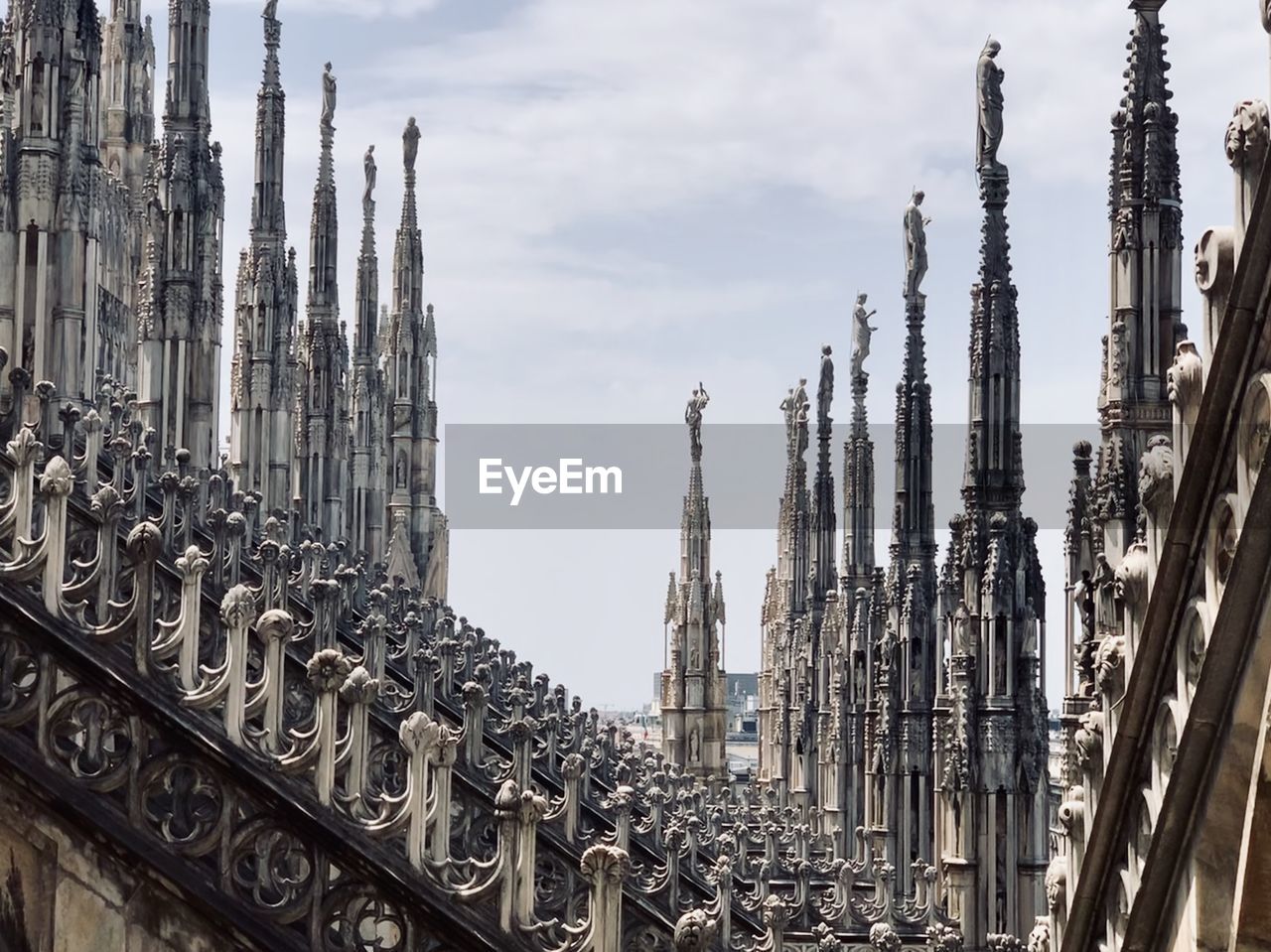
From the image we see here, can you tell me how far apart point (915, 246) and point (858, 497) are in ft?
24.6

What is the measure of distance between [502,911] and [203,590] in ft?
15.0

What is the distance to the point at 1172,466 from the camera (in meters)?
5.79

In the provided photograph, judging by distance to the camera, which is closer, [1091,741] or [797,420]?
[1091,741]

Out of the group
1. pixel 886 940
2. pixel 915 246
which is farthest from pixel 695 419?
pixel 886 940

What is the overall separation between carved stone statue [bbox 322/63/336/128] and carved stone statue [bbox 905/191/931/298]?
55.5ft

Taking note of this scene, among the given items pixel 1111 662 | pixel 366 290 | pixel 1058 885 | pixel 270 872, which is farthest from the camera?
pixel 366 290

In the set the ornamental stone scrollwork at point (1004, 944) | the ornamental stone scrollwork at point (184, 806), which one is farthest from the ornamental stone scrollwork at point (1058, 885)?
the ornamental stone scrollwork at point (1004, 944)

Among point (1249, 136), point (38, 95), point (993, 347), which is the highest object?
point (38, 95)

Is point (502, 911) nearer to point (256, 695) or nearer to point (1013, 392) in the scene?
point (256, 695)

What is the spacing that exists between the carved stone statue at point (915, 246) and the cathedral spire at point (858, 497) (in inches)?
274

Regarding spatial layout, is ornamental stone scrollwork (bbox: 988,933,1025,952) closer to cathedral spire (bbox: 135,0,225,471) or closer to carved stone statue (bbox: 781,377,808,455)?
cathedral spire (bbox: 135,0,225,471)

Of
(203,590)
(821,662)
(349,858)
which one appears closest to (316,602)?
(203,590)

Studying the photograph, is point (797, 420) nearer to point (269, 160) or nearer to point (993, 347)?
point (269, 160)

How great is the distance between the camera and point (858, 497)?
33.8 m
